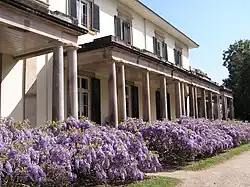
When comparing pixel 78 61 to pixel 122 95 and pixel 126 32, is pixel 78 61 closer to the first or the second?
pixel 122 95

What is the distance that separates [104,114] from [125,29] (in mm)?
4926

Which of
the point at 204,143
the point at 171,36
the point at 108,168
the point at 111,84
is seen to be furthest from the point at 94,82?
the point at 171,36

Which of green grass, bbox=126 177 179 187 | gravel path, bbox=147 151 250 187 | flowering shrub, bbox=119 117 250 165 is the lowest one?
gravel path, bbox=147 151 250 187

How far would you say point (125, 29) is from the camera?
17.8 m

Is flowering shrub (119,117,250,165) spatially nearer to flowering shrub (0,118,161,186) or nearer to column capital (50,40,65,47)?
flowering shrub (0,118,161,186)

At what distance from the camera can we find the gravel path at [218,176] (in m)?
7.54

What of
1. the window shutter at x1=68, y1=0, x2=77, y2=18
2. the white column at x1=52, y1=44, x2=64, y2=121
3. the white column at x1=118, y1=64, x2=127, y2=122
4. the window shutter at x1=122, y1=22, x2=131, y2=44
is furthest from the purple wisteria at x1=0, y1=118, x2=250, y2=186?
the window shutter at x1=122, y1=22, x2=131, y2=44

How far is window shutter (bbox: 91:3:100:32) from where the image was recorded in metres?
14.7

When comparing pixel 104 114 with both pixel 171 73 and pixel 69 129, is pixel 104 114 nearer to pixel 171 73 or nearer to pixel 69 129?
pixel 171 73

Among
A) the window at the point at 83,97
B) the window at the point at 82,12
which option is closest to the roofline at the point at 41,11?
the window at the point at 82,12

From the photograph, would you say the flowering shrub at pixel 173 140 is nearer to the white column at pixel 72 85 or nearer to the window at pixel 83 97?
the white column at pixel 72 85

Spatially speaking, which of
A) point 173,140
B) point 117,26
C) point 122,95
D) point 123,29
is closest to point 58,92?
point 122,95

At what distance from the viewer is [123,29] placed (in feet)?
57.8

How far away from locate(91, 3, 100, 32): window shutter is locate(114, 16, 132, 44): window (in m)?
1.75
